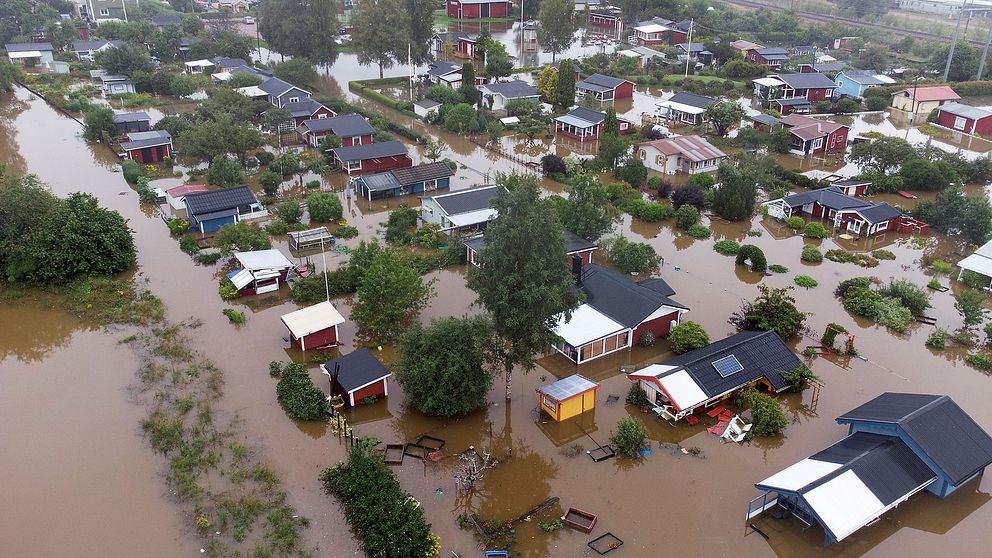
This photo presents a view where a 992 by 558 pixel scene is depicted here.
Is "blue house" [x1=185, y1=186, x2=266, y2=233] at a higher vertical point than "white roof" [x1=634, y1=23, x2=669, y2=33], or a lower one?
lower

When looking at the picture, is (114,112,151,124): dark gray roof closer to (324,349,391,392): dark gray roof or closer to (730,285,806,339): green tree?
(324,349,391,392): dark gray roof

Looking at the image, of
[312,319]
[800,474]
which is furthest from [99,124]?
[800,474]

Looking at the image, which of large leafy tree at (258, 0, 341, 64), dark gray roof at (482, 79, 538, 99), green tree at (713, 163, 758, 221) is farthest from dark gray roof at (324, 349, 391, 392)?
large leafy tree at (258, 0, 341, 64)

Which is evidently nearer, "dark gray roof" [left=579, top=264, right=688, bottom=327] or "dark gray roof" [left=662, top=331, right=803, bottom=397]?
"dark gray roof" [left=662, top=331, right=803, bottom=397]

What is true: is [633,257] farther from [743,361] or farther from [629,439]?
[629,439]

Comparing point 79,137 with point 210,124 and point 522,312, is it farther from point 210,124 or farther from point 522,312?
point 522,312

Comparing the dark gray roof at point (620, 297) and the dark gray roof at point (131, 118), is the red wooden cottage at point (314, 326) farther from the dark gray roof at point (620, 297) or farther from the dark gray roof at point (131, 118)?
the dark gray roof at point (131, 118)

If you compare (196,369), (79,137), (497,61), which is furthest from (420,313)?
(497,61)
